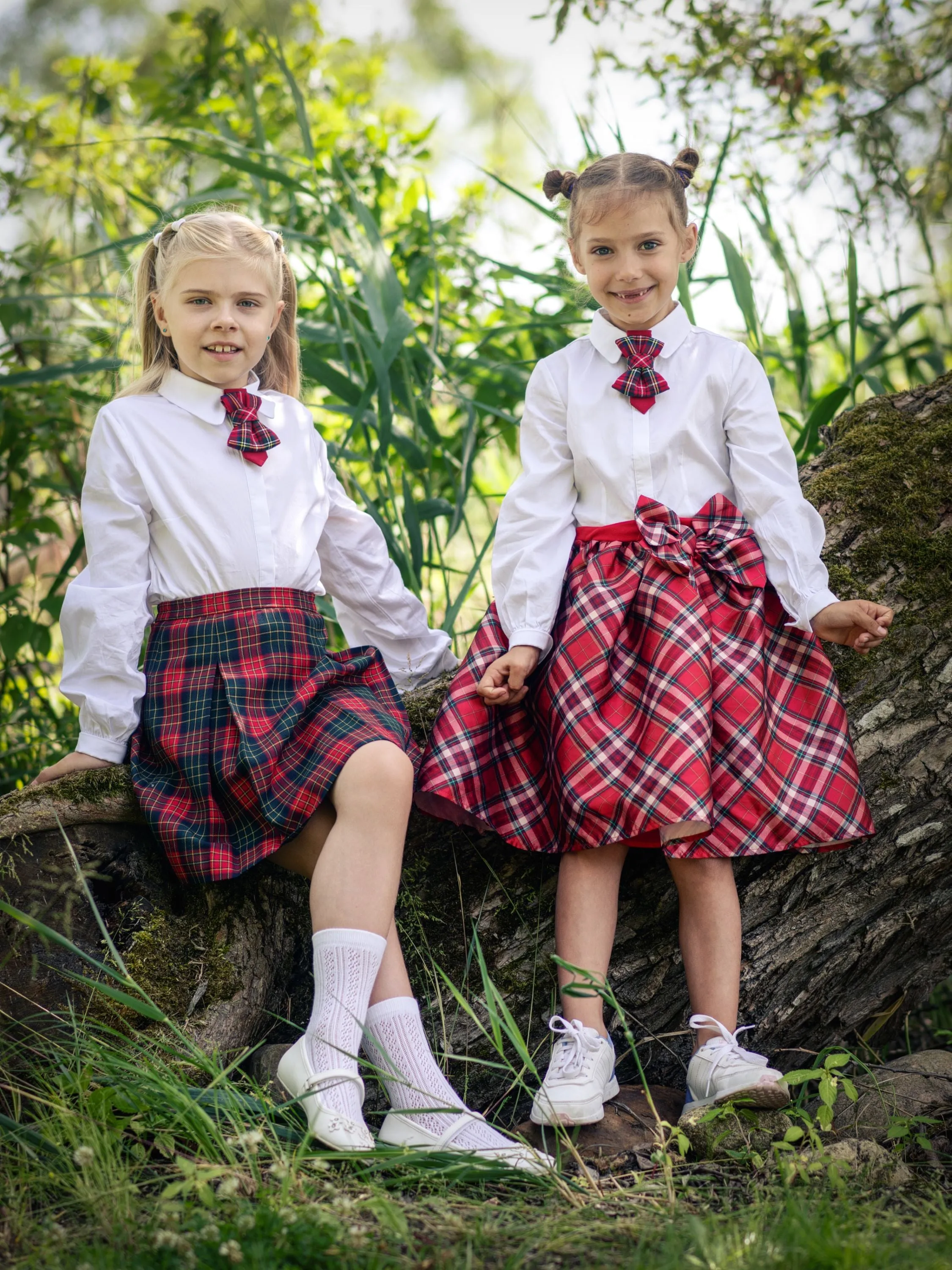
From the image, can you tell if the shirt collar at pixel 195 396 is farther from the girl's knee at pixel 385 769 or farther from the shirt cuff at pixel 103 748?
the girl's knee at pixel 385 769

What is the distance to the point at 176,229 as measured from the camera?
2.09 meters

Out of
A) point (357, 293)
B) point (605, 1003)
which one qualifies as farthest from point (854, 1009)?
point (357, 293)

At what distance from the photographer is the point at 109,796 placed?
1834 mm

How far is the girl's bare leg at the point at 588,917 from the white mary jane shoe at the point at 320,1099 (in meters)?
0.40

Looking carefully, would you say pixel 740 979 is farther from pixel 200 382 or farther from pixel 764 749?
pixel 200 382

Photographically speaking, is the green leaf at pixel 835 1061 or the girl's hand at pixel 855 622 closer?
the green leaf at pixel 835 1061

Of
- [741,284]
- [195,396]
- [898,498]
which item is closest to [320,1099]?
[195,396]

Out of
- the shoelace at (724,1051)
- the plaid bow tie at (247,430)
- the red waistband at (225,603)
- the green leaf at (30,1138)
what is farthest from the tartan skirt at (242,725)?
the shoelace at (724,1051)

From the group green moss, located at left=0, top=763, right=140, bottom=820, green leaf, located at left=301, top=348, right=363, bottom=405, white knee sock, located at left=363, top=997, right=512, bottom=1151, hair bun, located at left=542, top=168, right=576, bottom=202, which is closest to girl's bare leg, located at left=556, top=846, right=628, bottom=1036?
white knee sock, located at left=363, top=997, right=512, bottom=1151

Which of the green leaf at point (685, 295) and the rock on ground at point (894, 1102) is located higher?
the green leaf at point (685, 295)

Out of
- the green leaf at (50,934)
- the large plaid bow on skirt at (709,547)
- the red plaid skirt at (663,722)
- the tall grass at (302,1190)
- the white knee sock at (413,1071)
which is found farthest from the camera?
the large plaid bow on skirt at (709,547)

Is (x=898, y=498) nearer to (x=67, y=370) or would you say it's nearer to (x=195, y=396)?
(x=195, y=396)

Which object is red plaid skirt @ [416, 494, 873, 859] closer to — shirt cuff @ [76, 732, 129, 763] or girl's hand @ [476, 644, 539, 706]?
girl's hand @ [476, 644, 539, 706]

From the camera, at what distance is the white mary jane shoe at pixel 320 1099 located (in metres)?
1.54
